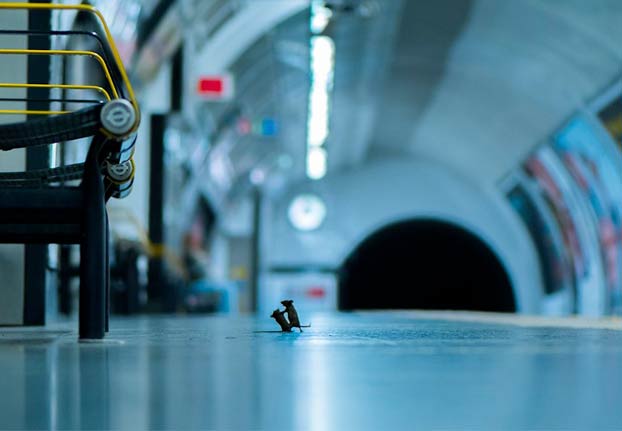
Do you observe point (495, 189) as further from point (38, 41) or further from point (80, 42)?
point (38, 41)

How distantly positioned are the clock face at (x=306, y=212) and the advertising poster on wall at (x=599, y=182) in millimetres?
11834

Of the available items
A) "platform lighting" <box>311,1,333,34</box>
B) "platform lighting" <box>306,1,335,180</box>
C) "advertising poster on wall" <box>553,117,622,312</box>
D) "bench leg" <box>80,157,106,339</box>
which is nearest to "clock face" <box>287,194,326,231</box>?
"platform lighting" <box>306,1,335,180</box>

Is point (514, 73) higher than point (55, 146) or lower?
higher

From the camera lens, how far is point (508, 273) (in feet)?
117

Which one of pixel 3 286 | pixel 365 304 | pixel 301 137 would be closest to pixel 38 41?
pixel 3 286

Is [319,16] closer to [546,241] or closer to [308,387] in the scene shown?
[546,241]

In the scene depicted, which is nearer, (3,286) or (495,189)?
(3,286)

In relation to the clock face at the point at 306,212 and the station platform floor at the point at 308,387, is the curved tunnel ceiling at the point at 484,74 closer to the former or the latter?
the clock face at the point at 306,212

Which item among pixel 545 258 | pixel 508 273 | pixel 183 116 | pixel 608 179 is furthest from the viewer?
pixel 508 273

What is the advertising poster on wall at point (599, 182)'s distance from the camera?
73.9 feet

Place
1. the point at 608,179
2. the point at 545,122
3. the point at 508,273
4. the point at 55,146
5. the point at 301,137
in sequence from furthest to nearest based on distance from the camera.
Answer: the point at 508,273
the point at 301,137
the point at 545,122
the point at 608,179
the point at 55,146

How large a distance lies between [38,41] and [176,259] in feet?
36.3

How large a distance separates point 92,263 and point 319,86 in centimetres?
1885

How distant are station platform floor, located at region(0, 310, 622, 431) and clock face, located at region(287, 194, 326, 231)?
3171 centimetres
